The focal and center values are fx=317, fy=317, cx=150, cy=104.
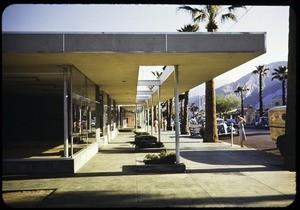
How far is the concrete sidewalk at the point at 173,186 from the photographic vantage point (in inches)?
A: 286

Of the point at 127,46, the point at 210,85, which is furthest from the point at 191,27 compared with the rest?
the point at 127,46

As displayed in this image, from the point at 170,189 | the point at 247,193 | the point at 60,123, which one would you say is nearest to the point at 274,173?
the point at 247,193

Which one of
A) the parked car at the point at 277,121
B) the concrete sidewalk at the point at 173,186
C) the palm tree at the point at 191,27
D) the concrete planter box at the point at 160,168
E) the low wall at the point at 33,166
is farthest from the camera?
the palm tree at the point at 191,27

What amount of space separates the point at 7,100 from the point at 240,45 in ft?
71.9

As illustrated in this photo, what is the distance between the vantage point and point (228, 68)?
12953 millimetres

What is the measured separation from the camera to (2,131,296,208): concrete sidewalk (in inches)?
286

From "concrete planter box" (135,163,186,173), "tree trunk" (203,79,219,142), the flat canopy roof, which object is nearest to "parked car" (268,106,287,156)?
"tree trunk" (203,79,219,142)

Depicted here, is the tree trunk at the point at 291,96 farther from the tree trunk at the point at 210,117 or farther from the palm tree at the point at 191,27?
the palm tree at the point at 191,27

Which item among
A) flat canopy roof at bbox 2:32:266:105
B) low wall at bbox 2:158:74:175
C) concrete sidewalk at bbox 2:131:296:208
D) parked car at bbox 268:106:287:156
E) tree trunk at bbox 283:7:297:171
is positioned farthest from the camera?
parked car at bbox 268:106:287:156

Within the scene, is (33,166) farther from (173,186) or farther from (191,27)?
(191,27)

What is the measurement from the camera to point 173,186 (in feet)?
29.0

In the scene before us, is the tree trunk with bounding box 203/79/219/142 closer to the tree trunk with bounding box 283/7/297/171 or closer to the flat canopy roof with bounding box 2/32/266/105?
the tree trunk with bounding box 283/7/297/171

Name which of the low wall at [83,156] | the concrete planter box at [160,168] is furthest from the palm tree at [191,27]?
the concrete planter box at [160,168]

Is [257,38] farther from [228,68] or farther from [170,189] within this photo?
[170,189]
